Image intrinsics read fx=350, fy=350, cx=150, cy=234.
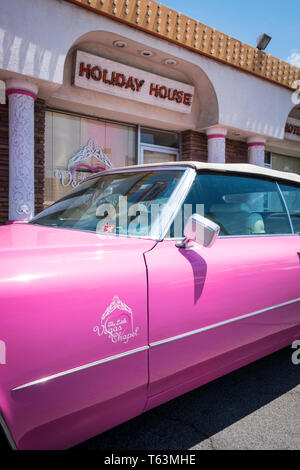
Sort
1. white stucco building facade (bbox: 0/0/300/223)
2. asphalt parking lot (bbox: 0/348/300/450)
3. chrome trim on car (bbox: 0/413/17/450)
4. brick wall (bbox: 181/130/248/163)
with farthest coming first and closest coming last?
brick wall (bbox: 181/130/248/163) → white stucco building facade (bbox: 0/0/300/223) → asphalt parking lot (bbox: 0/348/300/450) → chrome trim on car (bbox: 0/413/17/450)

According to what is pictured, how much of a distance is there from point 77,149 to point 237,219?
596 cm

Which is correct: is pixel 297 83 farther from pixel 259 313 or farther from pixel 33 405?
pixel 33 405

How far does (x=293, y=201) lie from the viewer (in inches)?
112

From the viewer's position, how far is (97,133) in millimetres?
7938

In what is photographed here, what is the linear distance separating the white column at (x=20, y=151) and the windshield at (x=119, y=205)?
135 inches

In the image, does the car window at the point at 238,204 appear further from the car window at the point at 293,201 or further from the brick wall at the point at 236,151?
the brick wall at the point at 236,151

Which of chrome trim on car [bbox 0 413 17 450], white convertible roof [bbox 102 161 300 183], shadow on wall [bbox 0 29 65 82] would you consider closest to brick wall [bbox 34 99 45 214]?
shadow on wall [bbox 0 29 65 82]

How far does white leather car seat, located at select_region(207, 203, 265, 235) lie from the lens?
2.28m

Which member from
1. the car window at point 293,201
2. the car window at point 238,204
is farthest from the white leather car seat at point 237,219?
the car window at point 293,201

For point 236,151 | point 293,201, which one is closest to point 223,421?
point 293,201

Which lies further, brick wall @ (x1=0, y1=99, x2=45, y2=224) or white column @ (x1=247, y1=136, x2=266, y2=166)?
white column @ (x1=247, y1=136, x2=266, y2=166)

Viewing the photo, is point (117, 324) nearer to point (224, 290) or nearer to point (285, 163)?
point (224, 290)

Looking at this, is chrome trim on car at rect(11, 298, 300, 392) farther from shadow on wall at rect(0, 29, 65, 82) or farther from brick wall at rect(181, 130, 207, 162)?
brick wall at rect(181, 130, 207, 162)
